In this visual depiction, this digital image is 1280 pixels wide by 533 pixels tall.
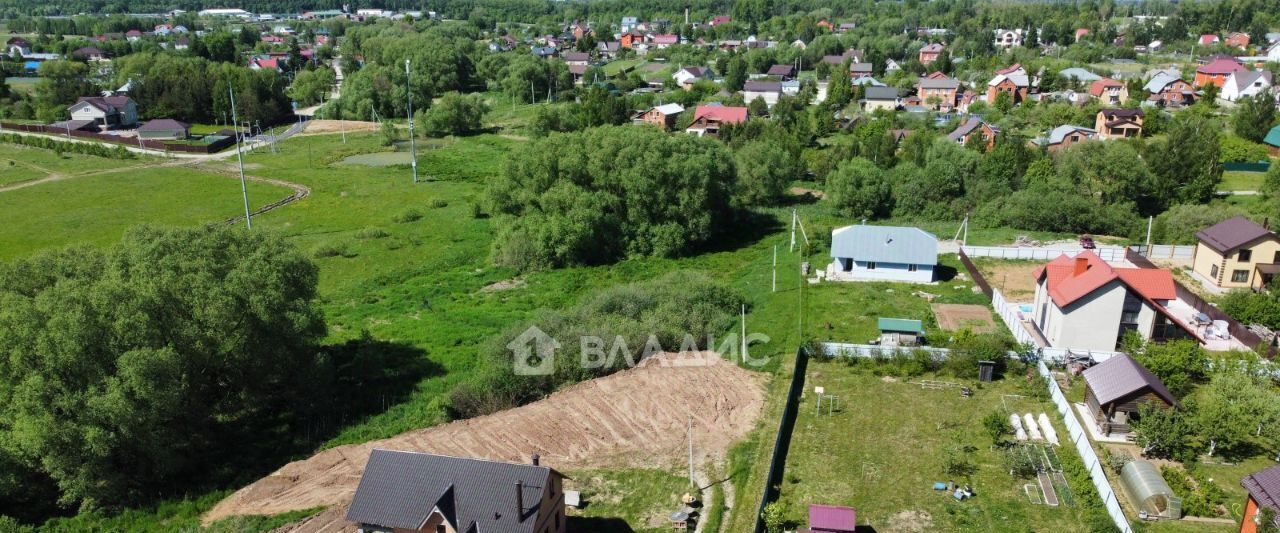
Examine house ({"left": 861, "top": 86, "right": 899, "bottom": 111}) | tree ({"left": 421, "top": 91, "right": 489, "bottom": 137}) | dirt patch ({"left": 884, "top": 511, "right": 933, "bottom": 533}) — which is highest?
house ({"left": 861, "top": 86, "right": 899, "bottom": 111})

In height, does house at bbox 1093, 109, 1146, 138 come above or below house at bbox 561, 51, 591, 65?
below

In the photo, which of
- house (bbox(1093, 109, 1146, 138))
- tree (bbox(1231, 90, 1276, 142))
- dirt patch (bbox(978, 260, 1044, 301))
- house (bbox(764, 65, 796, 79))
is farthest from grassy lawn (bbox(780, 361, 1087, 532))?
house (bbox(764, 65, 796, 79))

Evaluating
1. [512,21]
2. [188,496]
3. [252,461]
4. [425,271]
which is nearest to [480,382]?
[252,461]

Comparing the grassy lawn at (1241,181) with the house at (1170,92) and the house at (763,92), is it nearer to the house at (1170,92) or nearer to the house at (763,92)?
the house at (1170,92)

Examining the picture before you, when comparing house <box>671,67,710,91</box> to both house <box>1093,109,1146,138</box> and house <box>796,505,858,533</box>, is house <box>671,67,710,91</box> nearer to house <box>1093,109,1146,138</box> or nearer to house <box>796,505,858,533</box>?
house <box>1093,109,1146,138</box>

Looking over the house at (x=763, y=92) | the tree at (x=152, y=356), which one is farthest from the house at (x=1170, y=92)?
the tree at (x=152, y=356)

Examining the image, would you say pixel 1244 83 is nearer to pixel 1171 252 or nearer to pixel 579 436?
pixel 1171 252

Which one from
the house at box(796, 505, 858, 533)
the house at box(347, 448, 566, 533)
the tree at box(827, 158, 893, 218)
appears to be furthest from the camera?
the tree at box(827, 158, 893, 218)
